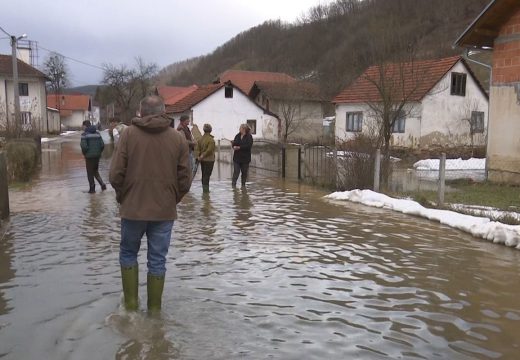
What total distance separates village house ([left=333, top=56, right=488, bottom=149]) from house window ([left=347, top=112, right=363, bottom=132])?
64 millimetres

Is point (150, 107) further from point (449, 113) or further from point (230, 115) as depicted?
point (230, 115)

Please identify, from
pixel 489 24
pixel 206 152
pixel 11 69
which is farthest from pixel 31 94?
pixel 489 24

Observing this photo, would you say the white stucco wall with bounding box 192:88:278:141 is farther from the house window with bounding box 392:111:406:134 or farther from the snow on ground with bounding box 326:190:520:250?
the snow on ground with bounding box 326:190:520:250

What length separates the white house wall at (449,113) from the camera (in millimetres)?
29812

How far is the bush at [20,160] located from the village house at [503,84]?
41.8 ft

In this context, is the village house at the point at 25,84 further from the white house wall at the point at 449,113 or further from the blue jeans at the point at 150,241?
the blue jeans at the point at 150,241

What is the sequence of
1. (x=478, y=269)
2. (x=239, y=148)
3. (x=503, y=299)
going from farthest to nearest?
(x=239, y=148) → (x=478, y=269) → (x=503, y=299)

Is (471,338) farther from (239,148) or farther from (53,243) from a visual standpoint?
(239,148)

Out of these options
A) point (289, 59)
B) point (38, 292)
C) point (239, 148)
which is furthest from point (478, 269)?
point (289, 59)

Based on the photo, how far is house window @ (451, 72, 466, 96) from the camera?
31.1 meters

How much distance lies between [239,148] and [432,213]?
5.25 m

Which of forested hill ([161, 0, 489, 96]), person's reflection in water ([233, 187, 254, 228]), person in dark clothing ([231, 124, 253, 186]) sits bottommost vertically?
person's reflection in water ([233, 187, 254, 228])

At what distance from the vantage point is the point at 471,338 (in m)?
4.14

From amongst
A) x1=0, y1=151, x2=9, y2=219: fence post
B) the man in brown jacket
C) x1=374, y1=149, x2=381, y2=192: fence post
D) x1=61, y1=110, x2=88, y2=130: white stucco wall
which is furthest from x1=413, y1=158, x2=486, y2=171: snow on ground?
x1=61, y1=110, x2=88, y2=130: white stucco wall
